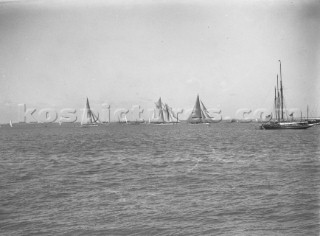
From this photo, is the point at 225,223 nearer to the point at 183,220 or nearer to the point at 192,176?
the point at 183,220

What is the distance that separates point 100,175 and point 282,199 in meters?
11.2

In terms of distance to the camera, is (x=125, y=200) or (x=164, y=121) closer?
(x=125, y=200)

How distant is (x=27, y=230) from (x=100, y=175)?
34.1 feet

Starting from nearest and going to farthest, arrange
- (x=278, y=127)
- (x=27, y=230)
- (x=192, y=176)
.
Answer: (x=27, y=230), (x=192, y=176), (x=278, y=127)

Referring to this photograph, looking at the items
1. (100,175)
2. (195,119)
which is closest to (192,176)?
(100,175)

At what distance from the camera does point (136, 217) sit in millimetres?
13203

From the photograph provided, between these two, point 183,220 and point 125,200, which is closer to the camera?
point 183,220

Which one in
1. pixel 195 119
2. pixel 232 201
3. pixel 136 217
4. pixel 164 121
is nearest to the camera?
pixel 136 217

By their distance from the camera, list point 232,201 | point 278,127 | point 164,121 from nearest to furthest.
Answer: point 232,201, point 278,127, point 164,121

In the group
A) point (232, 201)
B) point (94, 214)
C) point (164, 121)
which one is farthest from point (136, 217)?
point (164, 121)

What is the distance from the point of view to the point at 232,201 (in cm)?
1509

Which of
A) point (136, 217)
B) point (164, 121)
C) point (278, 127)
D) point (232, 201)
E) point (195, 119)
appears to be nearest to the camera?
point (136, 217)

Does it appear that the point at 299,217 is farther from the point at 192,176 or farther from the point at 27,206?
the point at 27,206

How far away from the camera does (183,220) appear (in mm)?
12828
